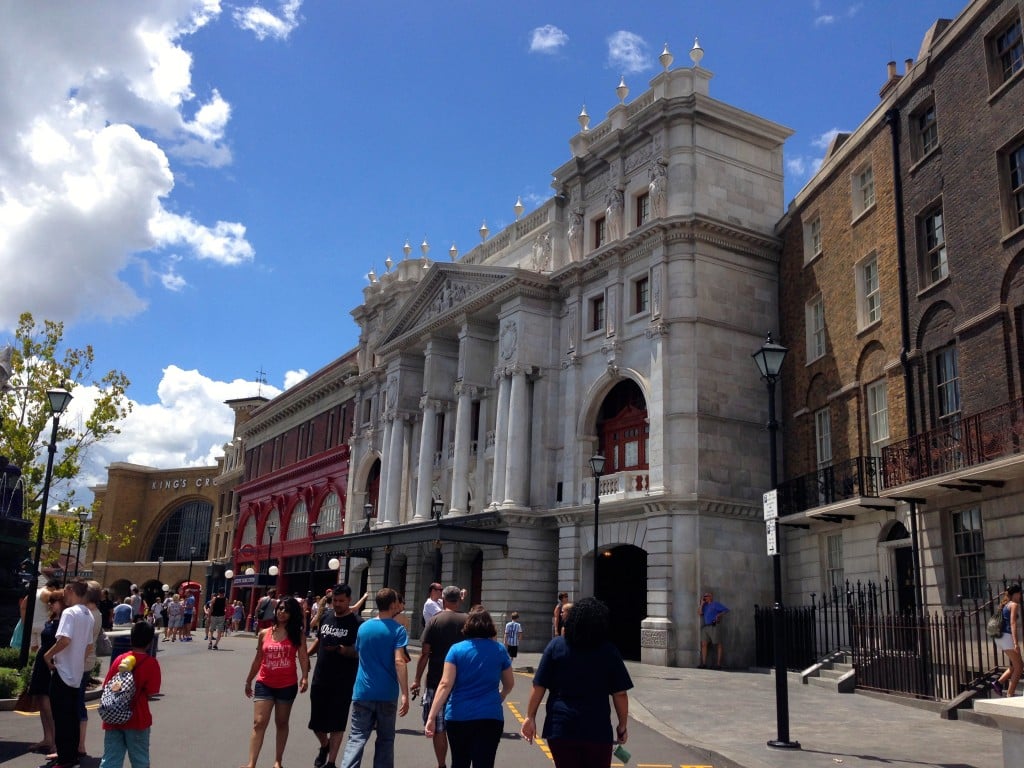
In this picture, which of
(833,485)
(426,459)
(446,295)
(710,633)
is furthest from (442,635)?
(446,295)

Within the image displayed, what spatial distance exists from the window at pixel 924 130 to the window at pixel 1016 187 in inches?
122

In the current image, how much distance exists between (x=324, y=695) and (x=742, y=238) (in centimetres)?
2390

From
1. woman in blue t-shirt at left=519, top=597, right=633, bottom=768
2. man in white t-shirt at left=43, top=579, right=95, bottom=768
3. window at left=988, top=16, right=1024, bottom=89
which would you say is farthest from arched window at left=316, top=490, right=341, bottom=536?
woman in blue t-shirt at left=519, top=597, right=633, bottom=768

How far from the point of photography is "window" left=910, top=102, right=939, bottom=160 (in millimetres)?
21148

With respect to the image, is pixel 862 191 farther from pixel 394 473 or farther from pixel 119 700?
pixel 394 473

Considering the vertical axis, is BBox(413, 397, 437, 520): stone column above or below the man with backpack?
above

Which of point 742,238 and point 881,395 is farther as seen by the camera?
point 742,238

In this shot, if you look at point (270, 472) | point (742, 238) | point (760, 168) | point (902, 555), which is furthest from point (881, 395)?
point (270, 472)

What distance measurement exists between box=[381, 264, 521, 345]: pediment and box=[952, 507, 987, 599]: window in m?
18.6

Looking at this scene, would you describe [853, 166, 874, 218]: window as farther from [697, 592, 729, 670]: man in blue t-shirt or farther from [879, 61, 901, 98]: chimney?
[697, 592, 729, 670]: man in blue t-shirt

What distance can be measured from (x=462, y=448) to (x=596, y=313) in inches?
309

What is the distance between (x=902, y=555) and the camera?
21578mm

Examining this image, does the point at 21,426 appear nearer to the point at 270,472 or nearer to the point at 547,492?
the point at 547,492

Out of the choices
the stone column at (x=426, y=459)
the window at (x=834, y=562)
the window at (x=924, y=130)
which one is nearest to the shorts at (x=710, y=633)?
the window at (x=834, y=562)
